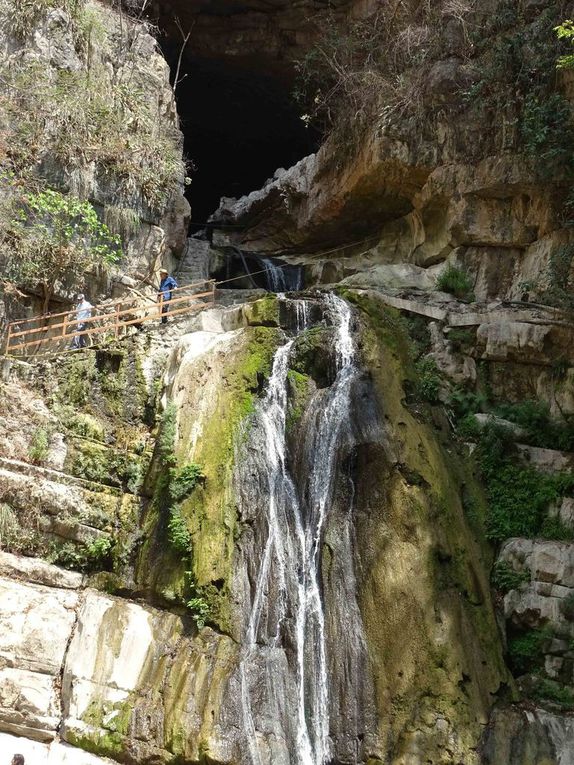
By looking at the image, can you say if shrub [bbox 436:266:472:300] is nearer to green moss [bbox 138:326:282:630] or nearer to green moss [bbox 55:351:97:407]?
green moss [bbox 138:326:282:630]

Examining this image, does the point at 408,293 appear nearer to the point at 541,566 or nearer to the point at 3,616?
the point at 541,566

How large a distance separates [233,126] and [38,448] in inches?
741

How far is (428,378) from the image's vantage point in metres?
14.5

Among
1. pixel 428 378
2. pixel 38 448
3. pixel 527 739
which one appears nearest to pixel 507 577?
pixel 527 739

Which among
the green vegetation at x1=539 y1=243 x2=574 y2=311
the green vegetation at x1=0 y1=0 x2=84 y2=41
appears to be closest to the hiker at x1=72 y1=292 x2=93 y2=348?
the green vegetation at x1=0 y1=0 x2=84 y2=41

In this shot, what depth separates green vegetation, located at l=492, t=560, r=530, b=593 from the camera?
1162 centimetres

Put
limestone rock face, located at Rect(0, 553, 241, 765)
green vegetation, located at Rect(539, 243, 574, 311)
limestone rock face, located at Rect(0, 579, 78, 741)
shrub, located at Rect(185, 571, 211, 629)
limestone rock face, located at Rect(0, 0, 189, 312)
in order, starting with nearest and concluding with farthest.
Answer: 1. limestone rock face, located at Rect(0, 553, 241, 765)
2. limestone rock face, located at Rect(0, 579, 78, 741)
3. shrub, located at Rect(185, 571, 211, 629)
4. green vegetation, located at Rect(539, 243, 574, 311)
5. limestone rock face, located at Rect(0, 0, 189, 312)

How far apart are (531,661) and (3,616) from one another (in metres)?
7.45

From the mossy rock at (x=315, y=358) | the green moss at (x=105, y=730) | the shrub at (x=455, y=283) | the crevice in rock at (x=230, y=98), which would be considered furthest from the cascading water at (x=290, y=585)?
the crevice in rock at (x=230, y=98)

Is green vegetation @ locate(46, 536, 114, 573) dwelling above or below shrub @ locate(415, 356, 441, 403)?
below

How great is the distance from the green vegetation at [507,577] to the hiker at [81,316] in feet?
27.3

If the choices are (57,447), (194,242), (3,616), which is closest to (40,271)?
(57,447)

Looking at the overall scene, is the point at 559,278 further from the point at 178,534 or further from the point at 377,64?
the point at 178,534

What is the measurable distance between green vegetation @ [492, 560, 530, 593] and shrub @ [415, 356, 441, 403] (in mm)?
3300
